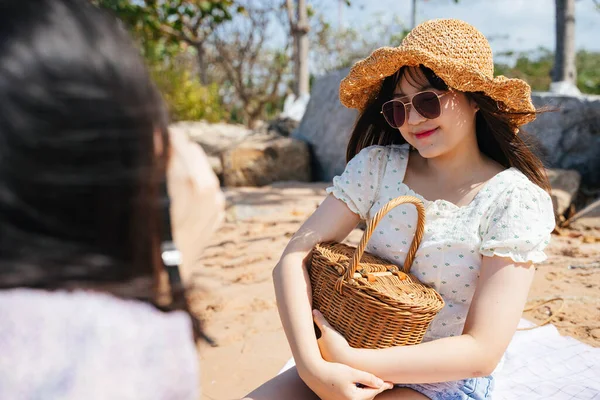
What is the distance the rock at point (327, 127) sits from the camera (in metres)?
6.88

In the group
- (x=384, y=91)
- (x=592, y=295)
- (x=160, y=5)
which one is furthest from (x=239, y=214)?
(x=160, y=5)

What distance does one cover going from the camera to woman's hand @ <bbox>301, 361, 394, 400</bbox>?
4.79 feet

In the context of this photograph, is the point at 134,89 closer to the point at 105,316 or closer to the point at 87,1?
the point at 87,1

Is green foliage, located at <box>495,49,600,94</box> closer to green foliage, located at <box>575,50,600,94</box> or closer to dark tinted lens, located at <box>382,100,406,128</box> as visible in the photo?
green foliage, located at <box>575,50,600,94</box>

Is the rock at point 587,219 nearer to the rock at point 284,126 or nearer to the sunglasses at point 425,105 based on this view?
the sunglasses at point 425,105

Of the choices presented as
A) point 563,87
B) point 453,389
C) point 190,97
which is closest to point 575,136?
point 563,87

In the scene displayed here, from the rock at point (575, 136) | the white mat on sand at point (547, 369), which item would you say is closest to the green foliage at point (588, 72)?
the rock at point (575, 136)

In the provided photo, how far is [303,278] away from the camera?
172 centimetres

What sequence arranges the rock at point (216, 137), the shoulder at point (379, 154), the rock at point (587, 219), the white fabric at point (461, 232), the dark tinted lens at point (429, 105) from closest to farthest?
the white fabric at point (461, 232), the dark tinted lens at point (429, 105), the shoulder at point (379, 154), the rock at point (587, 219), the rock at point (216, 137)

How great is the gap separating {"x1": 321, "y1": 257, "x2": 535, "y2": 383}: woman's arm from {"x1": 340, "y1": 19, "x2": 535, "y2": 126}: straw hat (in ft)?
1.66

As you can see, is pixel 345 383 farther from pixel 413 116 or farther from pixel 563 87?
pixel 563 87

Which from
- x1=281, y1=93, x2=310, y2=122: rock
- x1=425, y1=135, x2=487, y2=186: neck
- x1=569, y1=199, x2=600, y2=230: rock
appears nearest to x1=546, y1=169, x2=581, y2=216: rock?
x1=569, y1=199, x2=600, y2=230: rock

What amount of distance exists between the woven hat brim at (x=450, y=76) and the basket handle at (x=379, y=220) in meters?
0.37

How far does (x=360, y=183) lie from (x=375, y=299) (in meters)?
0.53
